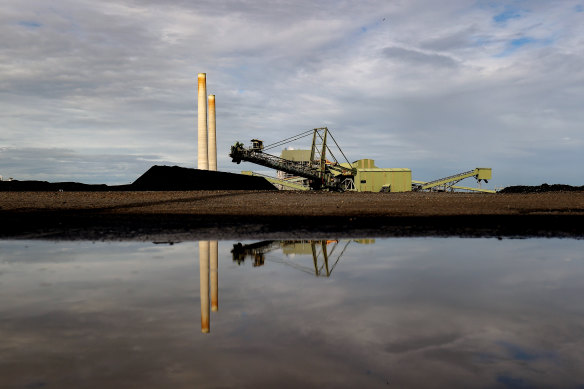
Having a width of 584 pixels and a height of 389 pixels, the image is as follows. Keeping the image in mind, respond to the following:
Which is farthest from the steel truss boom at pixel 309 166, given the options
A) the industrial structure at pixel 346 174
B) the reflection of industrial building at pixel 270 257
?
the reflection of industrial building at pixel 270 257

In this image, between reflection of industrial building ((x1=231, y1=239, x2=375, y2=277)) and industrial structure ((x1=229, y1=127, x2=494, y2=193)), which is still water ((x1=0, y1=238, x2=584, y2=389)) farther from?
industrial structure ((x1=229, y1=127, x2=494, y2=193))

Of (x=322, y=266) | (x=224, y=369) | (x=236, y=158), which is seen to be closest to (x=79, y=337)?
(x=224, y=369)

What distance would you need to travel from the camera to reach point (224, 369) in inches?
117

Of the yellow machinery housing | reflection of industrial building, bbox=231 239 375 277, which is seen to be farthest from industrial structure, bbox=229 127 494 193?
reflection of industrial building, bbox=231 239 375 277

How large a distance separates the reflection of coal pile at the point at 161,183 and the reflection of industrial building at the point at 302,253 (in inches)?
1045

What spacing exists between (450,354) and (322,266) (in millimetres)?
→ 3472

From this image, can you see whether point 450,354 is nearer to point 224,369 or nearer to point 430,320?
point 430,320

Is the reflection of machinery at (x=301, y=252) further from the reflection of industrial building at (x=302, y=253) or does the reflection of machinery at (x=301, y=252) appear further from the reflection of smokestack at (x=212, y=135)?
the reflection of smokestack at (x=212, y=135)

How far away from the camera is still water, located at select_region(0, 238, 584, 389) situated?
9.57ft

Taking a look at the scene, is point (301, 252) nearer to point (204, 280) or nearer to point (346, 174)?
point (204, 280)

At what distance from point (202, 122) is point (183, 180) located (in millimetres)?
26101

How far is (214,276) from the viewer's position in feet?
19.1

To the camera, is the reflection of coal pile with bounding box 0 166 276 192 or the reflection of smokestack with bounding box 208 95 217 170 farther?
the reflection of smokestack with bounding box 208 95 217 170

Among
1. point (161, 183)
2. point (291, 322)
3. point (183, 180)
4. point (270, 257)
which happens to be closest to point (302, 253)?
point (270, 257)
